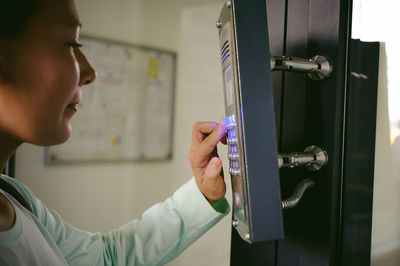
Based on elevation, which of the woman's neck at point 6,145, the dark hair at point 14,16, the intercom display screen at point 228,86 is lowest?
the woman's neck at point 6,145

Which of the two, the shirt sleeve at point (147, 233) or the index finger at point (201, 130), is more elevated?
the index finger at point (201, 130)

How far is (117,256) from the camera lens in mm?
674

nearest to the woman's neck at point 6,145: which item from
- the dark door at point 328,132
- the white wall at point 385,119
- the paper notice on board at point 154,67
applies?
the dark door at point 328,132

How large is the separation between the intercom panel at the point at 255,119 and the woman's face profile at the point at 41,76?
0.78 feet

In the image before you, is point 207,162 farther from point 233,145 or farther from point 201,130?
point 233,145

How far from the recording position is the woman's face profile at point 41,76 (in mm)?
407

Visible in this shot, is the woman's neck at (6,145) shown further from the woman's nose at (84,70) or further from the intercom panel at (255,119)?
the intercom panel at (255,119)

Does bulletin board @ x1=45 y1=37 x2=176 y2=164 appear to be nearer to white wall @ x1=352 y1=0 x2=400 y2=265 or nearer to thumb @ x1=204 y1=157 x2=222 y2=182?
thumb @ x1=204 y1=157 x2=222 y2=182

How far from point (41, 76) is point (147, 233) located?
41 centimetres

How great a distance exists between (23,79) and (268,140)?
0.33 m

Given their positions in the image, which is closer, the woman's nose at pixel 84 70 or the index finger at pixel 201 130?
the woman's nose at pixel 84 70

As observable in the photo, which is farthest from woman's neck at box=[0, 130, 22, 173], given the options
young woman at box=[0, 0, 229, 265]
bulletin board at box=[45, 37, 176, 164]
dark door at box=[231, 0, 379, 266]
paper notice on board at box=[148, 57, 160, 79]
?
paper notice on board at box=[148, 57, 160, 79]

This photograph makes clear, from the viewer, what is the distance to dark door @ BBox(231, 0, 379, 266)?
0.44m

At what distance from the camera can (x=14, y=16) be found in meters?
0.40
